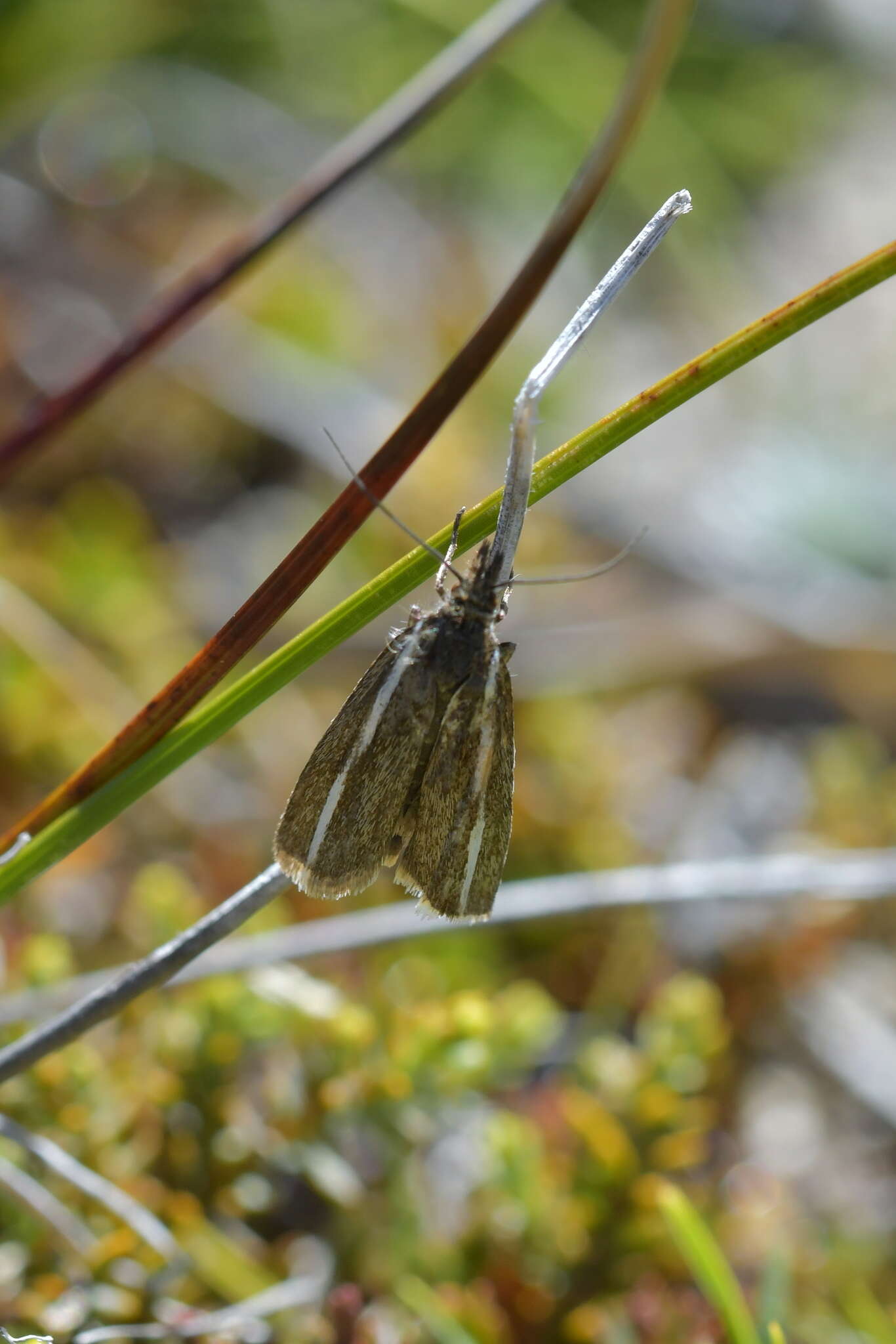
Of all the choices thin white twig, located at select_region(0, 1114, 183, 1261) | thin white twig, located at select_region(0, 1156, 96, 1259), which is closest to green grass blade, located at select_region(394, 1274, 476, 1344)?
thin white twig, located at select_region(0, 1114, 183, 1261)

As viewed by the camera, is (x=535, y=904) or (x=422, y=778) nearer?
(x=422, y=778)

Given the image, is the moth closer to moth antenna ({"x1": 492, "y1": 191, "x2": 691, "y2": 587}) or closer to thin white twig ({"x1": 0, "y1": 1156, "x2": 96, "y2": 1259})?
moth antenna ({"x1": 492, "y1": 191, "x2": 691, "y2": 587})

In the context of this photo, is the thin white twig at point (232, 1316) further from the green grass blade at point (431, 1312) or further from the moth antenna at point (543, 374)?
the moth antenna at point (543, 374)

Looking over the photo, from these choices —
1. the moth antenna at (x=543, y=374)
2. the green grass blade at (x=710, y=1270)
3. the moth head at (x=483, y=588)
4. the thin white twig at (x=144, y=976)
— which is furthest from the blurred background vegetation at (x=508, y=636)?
the moth antenna at (x=543, y=374)

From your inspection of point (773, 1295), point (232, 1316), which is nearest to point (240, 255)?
point (232, 1316)

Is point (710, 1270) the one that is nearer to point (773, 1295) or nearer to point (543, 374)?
point (773, 1295)

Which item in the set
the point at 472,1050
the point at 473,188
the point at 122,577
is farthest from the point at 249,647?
the point at 473,188

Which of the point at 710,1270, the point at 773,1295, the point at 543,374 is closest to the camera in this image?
the point at 543,374

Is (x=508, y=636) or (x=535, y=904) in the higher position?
(x=508, y=636)
